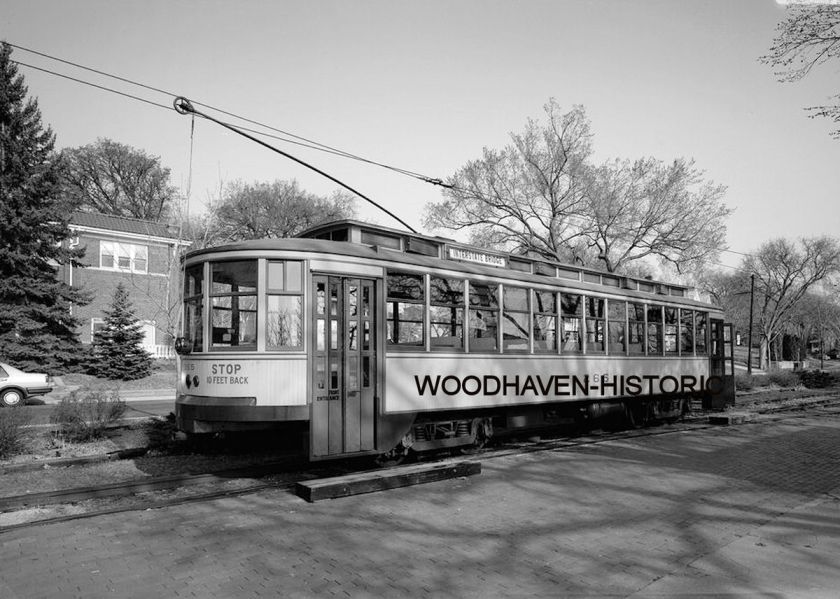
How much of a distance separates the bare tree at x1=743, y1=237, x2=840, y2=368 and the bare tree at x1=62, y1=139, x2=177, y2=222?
50964 millimetres

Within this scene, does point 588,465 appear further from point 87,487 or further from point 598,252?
point 598,252

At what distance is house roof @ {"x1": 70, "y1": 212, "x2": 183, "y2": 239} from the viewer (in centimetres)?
3169

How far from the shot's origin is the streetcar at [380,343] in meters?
7.75

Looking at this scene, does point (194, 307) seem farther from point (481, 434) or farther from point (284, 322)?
point (481, 434)

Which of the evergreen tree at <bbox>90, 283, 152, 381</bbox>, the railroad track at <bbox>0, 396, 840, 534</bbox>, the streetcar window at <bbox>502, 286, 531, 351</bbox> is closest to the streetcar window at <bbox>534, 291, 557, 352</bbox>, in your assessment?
the streetcar window at <bbox>502, 286, 531, 351</bbox>

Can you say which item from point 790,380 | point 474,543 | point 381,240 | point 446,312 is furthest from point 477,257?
point 790,380

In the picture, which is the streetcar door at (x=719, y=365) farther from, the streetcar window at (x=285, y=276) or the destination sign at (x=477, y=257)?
the streetcar window at (x=285, y=276)

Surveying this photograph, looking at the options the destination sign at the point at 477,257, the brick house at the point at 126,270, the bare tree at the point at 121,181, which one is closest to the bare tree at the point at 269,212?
the bare tree at the point at 121,181

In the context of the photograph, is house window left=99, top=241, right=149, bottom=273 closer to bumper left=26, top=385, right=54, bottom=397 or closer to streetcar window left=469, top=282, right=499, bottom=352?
bumper left=26, top=385, right=54, bottom=397

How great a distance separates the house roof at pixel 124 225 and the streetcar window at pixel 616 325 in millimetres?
25613

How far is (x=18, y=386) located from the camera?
18.6 metres

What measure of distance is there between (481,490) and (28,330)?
22.0 m

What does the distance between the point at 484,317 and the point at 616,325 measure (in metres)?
4.29

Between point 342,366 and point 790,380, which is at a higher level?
point 342,366
